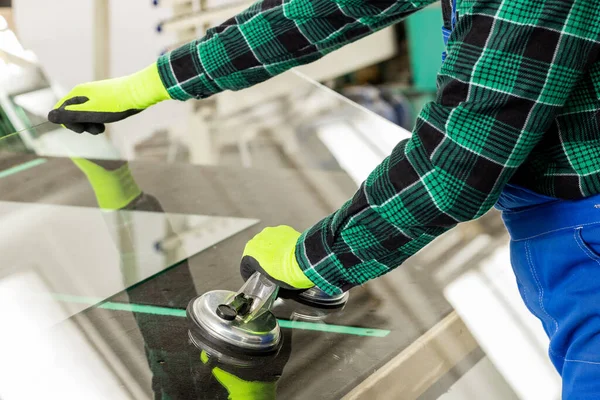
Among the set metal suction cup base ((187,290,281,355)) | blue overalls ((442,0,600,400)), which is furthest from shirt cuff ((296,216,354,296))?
blue overalls ((442,0,600,400))

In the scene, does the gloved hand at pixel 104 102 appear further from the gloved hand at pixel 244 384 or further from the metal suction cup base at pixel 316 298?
the gloved hand at pixel 244 384

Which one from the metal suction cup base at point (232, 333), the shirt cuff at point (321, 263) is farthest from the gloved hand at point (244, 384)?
the shirt cuff at point (321, 263)

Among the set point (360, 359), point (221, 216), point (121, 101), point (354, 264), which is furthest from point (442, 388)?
point (121, 101)

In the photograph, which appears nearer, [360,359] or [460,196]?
[460,196]

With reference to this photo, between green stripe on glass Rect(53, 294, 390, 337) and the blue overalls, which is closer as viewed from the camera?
the blue overalls

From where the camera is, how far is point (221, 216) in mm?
1390

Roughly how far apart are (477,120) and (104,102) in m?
0.81

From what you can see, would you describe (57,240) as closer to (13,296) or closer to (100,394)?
(13,296)

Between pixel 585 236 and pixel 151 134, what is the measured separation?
1099 millimetres

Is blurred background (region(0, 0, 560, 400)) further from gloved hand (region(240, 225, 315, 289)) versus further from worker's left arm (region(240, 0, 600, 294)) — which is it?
worker's left arm (region(240, 0, 600, 294))

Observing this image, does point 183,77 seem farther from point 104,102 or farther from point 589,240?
point 589,240

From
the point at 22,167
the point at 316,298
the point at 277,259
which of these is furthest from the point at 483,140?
the point at 22,167

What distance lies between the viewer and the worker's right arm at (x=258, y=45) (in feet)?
3.65

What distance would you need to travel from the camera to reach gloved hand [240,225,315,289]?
99 cm
